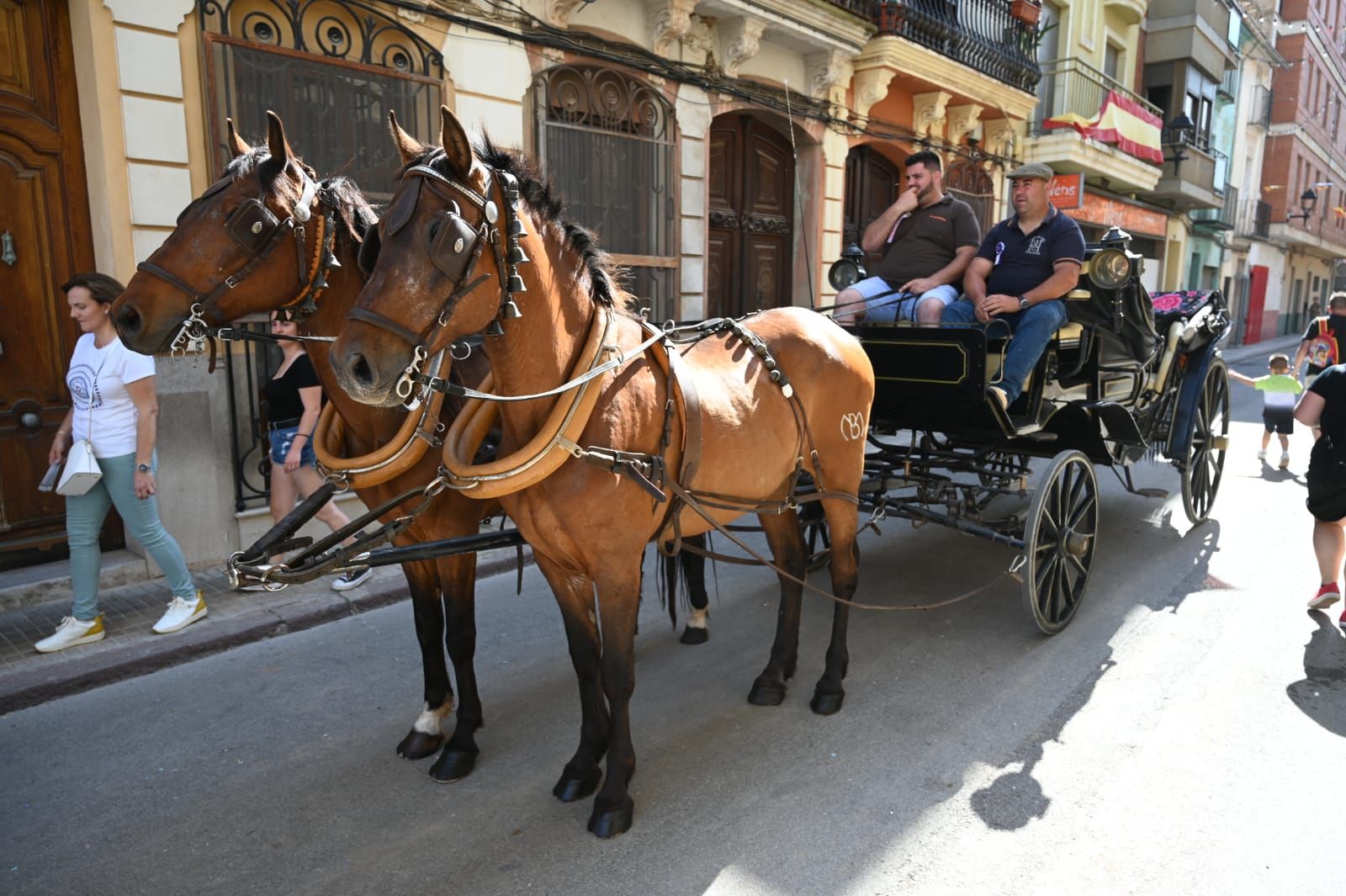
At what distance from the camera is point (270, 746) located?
337 cm

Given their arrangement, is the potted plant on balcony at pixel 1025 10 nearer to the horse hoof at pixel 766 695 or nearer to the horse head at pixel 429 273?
the horse hoof at pixel 766 695

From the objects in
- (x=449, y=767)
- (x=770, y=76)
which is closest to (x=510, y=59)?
(x=770, y=76)

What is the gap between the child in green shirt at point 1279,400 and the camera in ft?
24.7

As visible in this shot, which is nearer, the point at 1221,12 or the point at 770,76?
the point at 770,76

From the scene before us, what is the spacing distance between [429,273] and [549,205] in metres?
0.57

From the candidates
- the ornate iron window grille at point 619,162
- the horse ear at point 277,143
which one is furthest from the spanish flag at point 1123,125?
the horse ear at point 277,143

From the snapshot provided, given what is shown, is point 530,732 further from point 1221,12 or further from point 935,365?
point 1221,12

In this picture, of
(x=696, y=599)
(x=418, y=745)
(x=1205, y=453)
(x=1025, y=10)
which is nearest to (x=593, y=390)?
(x=418, y=745)

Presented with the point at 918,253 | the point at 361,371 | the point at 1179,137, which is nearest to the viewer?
the point at 361,371

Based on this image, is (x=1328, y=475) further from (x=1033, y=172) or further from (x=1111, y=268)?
(x=1033, y=172)

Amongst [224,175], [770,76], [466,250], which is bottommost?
[466,250]

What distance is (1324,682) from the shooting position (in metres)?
3.77

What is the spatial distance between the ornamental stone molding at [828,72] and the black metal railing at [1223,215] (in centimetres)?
1766

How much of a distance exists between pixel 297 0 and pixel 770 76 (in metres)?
5.32
